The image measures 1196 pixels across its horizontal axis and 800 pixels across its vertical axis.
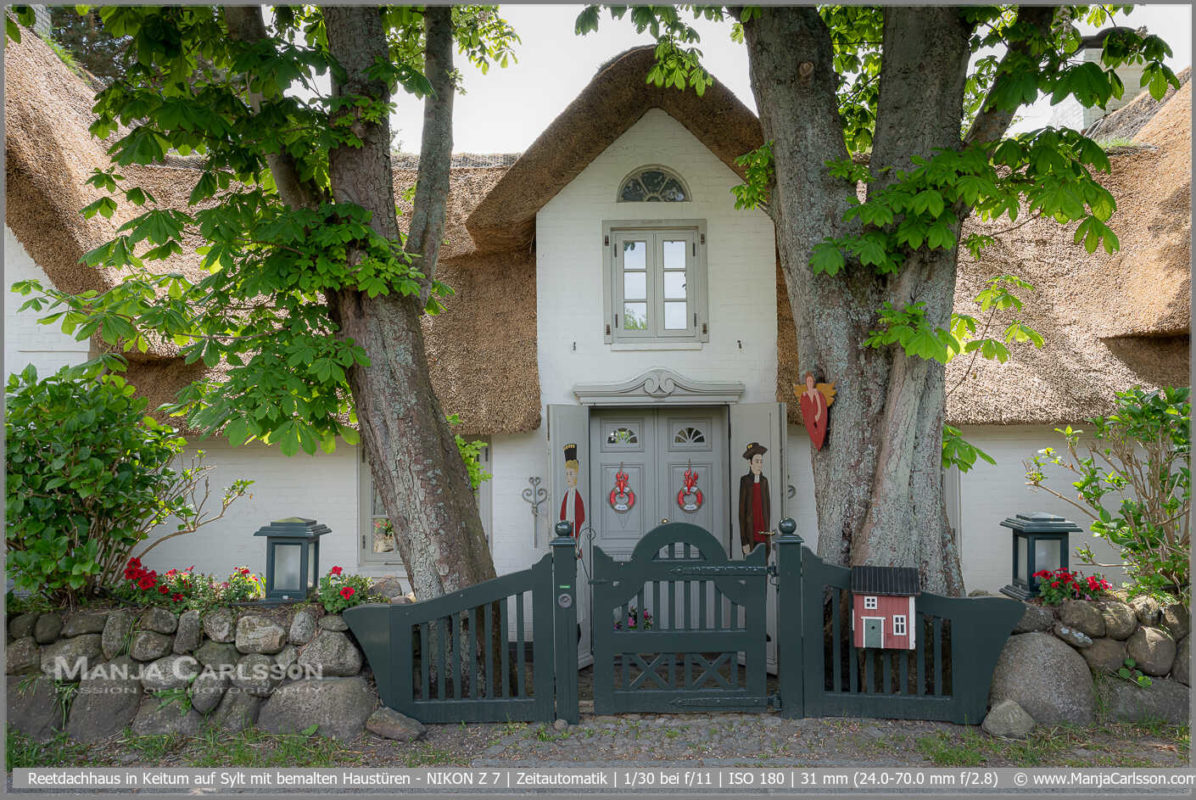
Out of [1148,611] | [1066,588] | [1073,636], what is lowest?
[1073,636]

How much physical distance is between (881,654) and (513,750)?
2.41m

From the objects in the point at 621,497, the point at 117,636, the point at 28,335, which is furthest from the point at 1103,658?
the point at 28,335

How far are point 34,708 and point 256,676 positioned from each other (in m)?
1.28

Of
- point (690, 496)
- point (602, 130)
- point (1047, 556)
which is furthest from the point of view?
point (690, 496)

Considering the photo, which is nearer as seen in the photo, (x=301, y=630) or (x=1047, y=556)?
(x=301, y=630)

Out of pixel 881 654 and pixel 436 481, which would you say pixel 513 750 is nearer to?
pixel 436 481

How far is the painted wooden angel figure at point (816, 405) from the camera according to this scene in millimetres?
4816

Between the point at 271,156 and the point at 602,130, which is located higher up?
the point at 602,130

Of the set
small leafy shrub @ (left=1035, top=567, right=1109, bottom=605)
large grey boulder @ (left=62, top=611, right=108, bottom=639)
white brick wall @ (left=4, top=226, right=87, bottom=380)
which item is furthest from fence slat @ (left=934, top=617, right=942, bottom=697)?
white brick wall @ (left=4, top=226, right=87, bottom=380)

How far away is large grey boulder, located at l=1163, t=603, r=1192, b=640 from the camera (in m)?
4.41

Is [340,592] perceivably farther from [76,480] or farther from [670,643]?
[670,643]

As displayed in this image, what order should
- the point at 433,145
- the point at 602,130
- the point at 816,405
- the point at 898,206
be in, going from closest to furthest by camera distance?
the point at 898,206 < the point at 816,405 < the point at 433,145 < the point at 602,130

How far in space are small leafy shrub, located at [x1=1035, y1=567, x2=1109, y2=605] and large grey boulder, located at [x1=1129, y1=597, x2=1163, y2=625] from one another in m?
0.20

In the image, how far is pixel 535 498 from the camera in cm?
664
